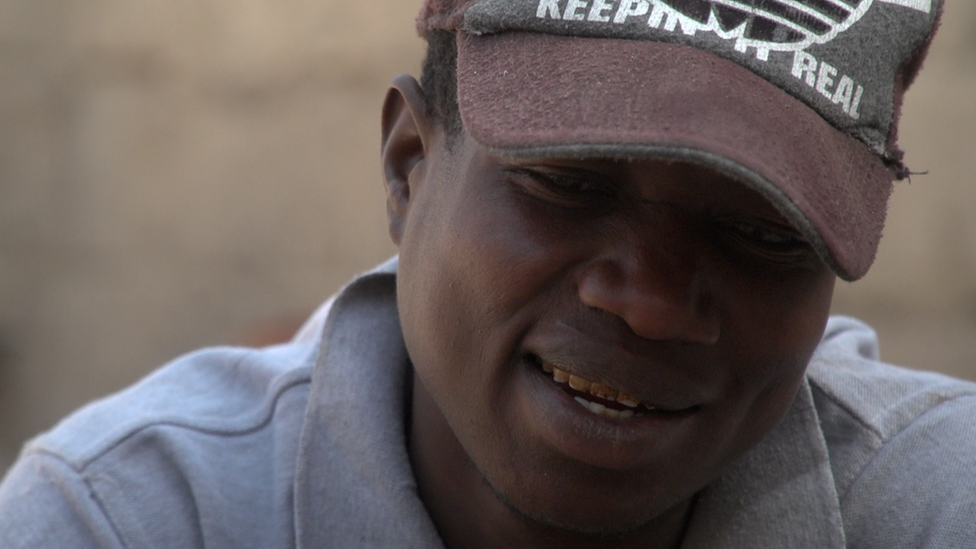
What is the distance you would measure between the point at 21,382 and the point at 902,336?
3.48 metres

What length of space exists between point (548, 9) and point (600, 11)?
64mm

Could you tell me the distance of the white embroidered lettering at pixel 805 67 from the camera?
1250mm

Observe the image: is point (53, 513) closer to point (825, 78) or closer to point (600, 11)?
point (600, 11)

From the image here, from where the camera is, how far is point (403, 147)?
1709 mm

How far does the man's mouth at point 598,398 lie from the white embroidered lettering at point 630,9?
44 cm

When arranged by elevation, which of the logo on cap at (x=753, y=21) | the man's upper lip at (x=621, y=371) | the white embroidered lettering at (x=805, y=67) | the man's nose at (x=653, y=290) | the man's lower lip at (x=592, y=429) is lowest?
the man's lower lip at (x=592, y=429)

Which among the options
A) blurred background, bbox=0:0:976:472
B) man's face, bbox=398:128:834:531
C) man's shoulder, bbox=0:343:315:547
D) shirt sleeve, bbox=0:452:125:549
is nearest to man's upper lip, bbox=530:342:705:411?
man's face, bbox=398:128:834:531

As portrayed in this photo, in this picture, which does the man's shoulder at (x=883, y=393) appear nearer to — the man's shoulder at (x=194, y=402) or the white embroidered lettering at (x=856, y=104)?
the white embroidered lettering at (x=856, y=104)

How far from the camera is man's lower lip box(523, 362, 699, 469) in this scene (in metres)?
1.37

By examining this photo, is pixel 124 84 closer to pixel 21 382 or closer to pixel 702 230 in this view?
pixel 21 382

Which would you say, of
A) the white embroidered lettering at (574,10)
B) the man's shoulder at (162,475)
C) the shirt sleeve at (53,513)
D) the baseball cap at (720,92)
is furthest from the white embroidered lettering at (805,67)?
the shirt sleeve at (53,513)

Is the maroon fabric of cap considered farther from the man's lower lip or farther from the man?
the man's lower lip

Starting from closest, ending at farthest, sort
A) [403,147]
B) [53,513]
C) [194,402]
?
[53,513], [403,147], [194,402]

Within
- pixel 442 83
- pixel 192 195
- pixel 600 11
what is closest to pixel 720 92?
pixel 600 11
